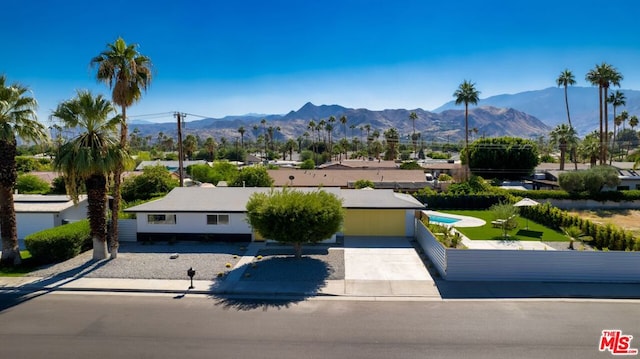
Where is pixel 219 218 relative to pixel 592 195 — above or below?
above

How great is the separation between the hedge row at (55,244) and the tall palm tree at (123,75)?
2.33 metres

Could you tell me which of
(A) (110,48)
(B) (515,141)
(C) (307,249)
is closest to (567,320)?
(C) (307,249)

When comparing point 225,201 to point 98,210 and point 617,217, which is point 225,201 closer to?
point 98,210

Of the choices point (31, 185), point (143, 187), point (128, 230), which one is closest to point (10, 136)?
point (128, 230)

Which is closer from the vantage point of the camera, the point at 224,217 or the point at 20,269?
the point at 20,269

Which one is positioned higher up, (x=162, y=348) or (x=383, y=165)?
(x=383, y=165)

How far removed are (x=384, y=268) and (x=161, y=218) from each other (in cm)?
1514

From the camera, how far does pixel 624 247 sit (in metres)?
21.3

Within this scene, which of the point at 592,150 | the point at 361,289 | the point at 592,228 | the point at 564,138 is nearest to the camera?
the point at 361,289

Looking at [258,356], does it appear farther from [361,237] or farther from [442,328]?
[361,237]

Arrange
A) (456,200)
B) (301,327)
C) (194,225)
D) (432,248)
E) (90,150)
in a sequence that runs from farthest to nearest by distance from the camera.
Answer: (456,200) < (194,225) < (432,248) < (90,150) < (301,327)

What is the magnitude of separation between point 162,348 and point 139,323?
97.1 inches

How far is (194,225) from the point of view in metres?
26.7

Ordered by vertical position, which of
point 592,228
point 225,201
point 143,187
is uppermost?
point 143,187
